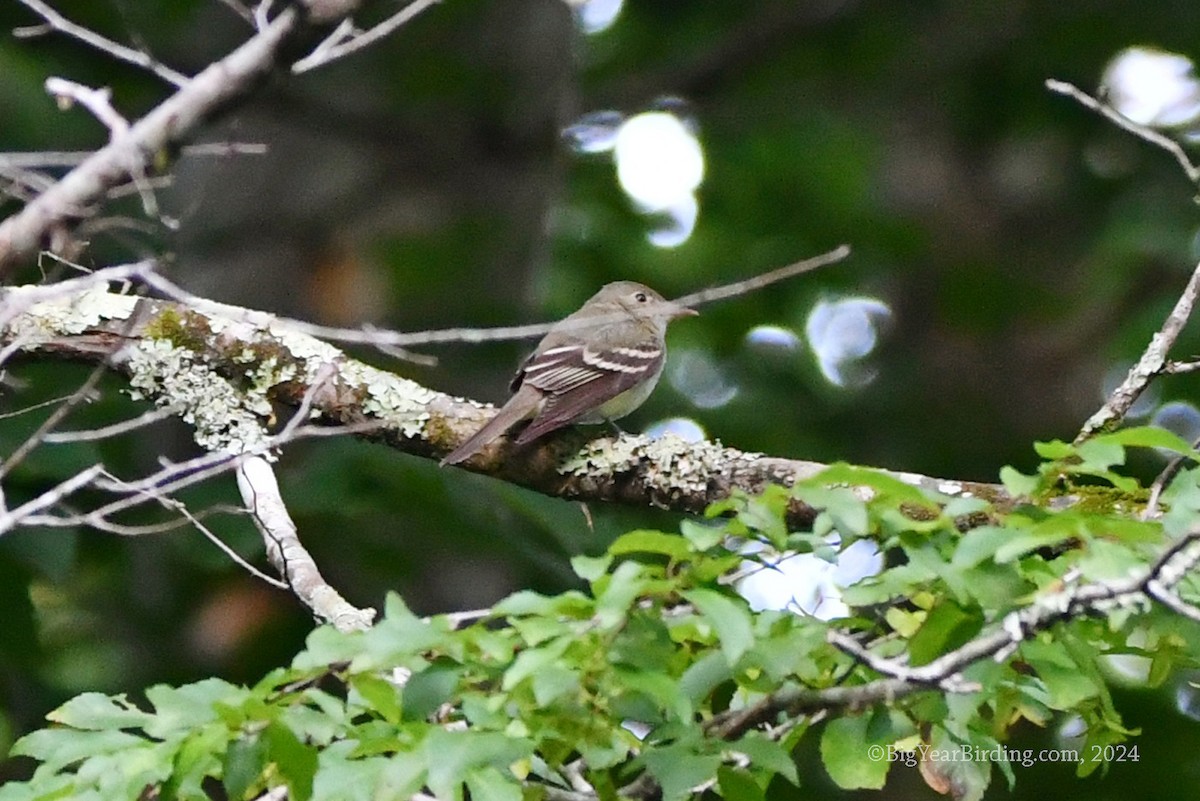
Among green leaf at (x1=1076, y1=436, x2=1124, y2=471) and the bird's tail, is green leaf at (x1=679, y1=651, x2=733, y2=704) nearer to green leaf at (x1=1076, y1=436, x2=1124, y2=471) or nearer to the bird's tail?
green leaf at (x1=1076, y1=436, x2=1124, y2=471)

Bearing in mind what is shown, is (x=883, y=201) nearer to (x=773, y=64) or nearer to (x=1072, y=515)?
(x=773, y=64)

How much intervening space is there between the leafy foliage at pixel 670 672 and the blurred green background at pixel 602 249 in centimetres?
205

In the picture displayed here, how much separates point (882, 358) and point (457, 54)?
3401mm

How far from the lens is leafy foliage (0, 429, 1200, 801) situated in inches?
98.9

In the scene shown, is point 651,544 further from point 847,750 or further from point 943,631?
point 847,750

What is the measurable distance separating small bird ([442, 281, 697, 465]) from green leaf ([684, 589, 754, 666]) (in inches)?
90.2

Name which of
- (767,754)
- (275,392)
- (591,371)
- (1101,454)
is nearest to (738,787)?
(767,754)

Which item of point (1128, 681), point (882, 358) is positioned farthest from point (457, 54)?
point (1128, 681)

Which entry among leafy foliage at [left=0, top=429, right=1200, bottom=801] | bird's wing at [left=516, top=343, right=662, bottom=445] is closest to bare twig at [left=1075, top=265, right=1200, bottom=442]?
leafy foliage at [left=0, top=429, right=1200, bottom=801]

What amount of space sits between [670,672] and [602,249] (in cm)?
Answer: 645

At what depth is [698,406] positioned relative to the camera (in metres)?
8.43

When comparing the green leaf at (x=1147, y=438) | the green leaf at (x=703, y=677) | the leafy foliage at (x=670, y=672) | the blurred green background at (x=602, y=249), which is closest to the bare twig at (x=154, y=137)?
the leafy foliage at (x=670, y=672)

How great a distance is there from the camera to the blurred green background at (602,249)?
625 cm

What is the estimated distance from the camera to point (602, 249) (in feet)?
29.9
